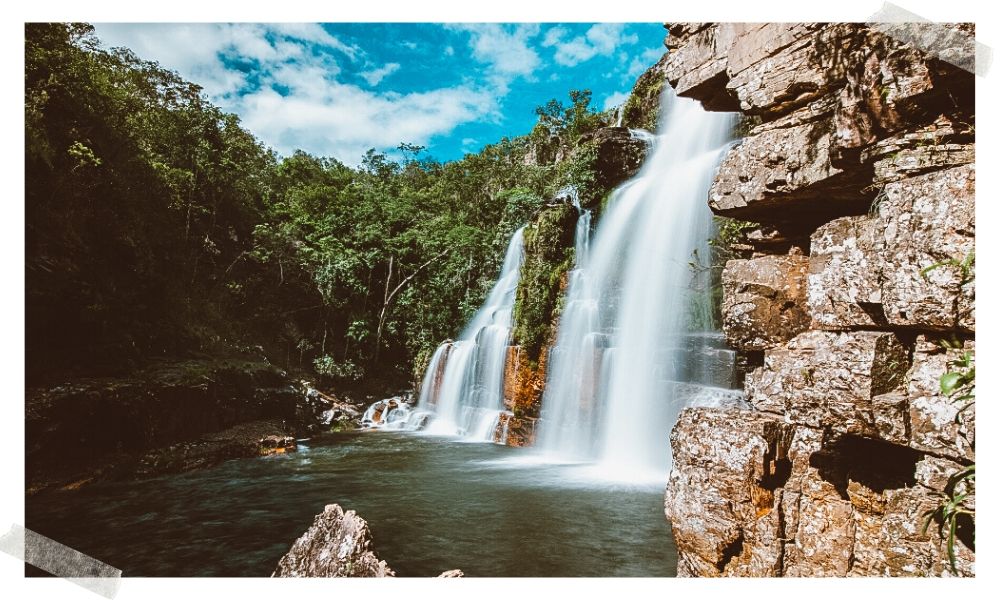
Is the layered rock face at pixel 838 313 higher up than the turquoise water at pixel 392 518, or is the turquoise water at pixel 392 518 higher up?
the layered rock face at pixel 838 313

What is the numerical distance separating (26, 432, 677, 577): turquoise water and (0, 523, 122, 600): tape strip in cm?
40

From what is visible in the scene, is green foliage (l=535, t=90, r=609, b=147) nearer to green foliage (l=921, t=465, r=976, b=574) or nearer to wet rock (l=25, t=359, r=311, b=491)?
wet rock (l=25, t=359, r=311, b=491)

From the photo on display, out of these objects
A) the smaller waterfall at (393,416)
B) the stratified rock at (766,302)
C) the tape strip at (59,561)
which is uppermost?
the stratified rock at (766,302)

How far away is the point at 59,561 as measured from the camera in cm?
381

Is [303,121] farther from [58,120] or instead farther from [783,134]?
[783,134]

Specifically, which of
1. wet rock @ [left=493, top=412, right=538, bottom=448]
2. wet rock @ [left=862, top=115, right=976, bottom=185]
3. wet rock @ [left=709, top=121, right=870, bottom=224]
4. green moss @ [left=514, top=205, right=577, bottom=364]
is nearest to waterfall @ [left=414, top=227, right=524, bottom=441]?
wet rock @ [left=493, top=412, right=538, bottom=448]

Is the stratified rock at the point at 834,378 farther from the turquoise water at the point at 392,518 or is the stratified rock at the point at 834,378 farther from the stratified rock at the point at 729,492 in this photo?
the turquoise water at the point at 392,518

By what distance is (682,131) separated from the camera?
375 inches

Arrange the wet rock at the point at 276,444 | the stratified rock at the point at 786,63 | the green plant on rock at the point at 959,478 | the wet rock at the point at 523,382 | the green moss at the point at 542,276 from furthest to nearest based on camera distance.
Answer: the green moss at the point at 542,276
the wet rock at the point at 523,382
the wet rock at the point at 276,444
the stratified rock at the point at 786,63
the green plant on rock at the point at 959,478

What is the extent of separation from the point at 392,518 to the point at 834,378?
4154 mm

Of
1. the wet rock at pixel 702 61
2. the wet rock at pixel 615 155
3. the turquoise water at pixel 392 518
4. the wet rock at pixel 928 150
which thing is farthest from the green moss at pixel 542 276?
the wet rock at pixel 928 150

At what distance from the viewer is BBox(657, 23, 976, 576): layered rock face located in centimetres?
234

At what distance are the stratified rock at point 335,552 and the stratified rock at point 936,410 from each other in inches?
117

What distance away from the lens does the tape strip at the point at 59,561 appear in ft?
11.5
